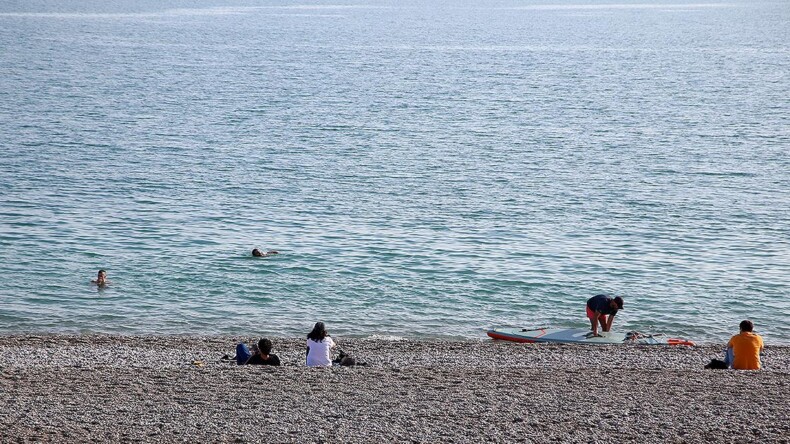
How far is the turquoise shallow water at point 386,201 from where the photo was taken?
1110 inches

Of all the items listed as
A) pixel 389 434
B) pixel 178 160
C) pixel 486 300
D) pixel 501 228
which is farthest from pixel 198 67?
pixel 389 434

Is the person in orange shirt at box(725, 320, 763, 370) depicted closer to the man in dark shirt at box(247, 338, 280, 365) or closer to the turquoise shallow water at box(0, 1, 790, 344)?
the turquoise shallow water at box(0, 1, 790, 344)

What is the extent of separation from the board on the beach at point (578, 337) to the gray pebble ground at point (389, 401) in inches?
116

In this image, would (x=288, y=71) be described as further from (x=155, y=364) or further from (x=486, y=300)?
(x=155, y=364)

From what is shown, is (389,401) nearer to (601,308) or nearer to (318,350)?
(318,350)

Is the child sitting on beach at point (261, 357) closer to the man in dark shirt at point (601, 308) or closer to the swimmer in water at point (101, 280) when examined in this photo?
the man in dark shirt at point (601, 308)

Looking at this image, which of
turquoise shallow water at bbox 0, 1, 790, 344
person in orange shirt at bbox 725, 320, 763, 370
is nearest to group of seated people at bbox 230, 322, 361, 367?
turquoise shallow water at bbox 0, 1, 790, 344

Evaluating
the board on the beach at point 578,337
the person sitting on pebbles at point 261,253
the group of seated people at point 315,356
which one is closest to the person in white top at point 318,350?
the group of seated people at point 315,356

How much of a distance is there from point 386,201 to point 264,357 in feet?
76.1

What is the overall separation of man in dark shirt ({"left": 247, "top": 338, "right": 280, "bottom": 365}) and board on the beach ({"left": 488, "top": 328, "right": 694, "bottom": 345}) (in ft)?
23.8

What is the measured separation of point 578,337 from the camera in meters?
23.8

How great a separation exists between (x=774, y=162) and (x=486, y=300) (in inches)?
1138

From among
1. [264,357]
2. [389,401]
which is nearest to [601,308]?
[264,357]

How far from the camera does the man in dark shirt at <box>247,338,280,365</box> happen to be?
734 inches
